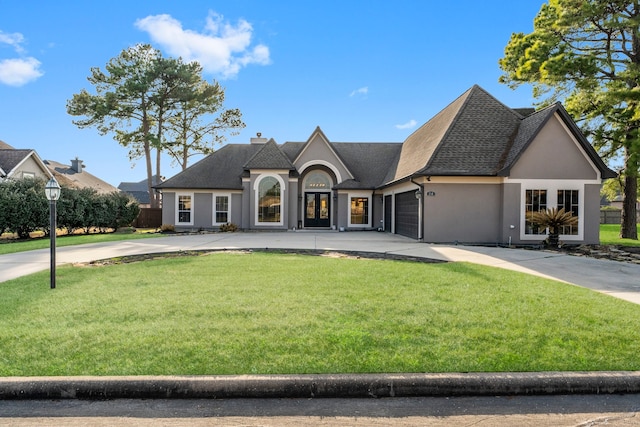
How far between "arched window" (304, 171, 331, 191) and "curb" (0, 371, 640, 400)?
67.1ft

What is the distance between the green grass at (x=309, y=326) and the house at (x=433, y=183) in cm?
828

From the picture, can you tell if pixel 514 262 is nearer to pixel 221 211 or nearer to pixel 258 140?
pixel 221 211

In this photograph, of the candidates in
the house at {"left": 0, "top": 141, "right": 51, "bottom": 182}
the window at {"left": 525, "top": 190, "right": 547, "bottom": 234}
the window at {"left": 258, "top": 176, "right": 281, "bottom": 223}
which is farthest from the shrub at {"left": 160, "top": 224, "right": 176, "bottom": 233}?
the window at {"left": 525, "top": 190, "right": 547, "bottom": 234}

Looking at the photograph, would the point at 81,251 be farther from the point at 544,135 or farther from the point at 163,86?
the point at 163,86

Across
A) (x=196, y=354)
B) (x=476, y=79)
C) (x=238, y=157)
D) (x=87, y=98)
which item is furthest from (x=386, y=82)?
(x=87, y=98)

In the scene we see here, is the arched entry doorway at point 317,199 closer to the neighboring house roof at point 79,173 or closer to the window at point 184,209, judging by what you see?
the window at point 184,209

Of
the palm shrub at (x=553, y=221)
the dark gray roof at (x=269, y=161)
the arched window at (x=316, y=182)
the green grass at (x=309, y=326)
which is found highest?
the dark gray roof at (x=269, y=161)

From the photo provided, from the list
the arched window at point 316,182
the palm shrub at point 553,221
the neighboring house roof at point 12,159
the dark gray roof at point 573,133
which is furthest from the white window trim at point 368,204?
the neighboring house roof at point 12,159

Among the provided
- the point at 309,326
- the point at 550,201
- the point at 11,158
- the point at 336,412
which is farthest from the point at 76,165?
the point at 336,412

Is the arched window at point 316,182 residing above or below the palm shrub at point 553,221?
above

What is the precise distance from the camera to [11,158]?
2534 cm

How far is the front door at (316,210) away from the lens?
2359cm

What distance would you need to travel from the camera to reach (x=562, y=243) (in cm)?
1403

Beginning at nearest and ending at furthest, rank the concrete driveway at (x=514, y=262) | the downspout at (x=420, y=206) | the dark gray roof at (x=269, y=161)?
the concrete driveway at (x=514, y=262) < the downspout at (x=420, y=206) < the dark gray roof at (x=269, y=161)
